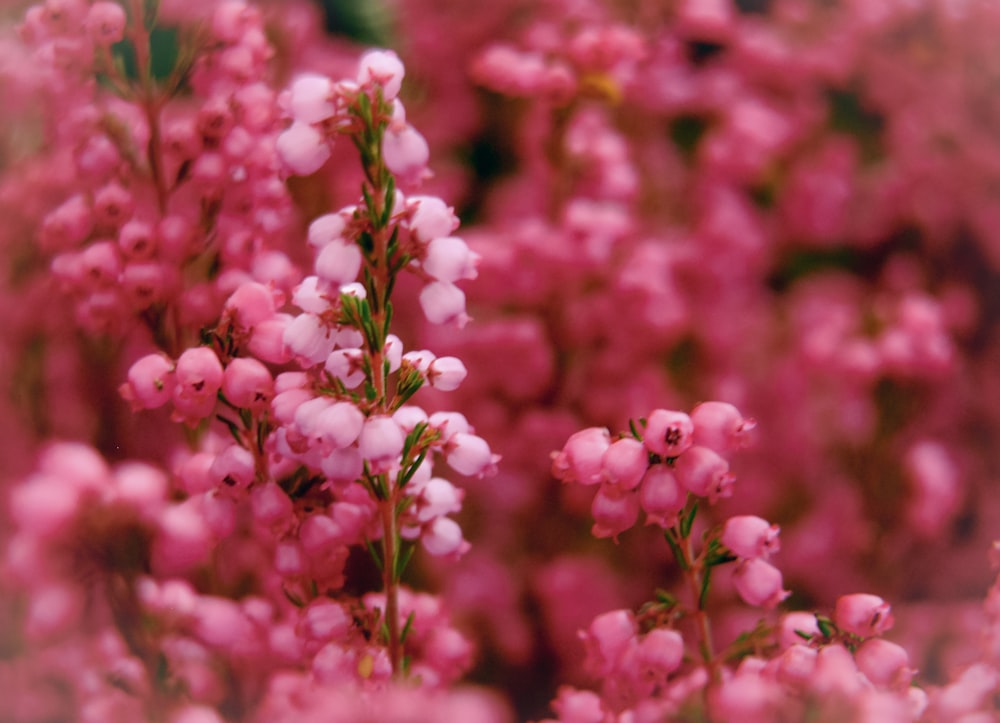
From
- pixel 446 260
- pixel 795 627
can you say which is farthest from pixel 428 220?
pixel 795 627

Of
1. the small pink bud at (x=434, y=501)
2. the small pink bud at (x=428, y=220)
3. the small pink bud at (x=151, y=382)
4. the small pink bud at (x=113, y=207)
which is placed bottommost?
the small pink bud at (x=434, y=501)

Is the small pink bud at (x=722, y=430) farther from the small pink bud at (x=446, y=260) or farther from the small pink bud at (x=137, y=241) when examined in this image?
the small pink bud at (x=137, y=241)

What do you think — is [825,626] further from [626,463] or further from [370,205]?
[370,205]

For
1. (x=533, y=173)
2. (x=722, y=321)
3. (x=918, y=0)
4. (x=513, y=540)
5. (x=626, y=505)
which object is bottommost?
(x=626, y=505)

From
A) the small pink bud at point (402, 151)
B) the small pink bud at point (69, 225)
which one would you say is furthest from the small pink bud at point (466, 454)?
the small pink bud at point (69, 225)

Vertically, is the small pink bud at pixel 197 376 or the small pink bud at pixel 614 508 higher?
the small pink bud at pixel 197 376

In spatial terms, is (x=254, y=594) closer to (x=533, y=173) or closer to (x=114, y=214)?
(x=114, y=214)

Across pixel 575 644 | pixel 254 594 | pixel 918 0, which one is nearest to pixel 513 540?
pixel 575 644
